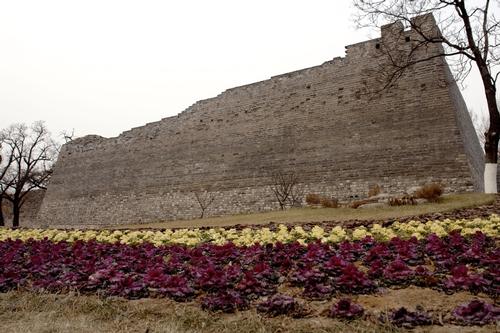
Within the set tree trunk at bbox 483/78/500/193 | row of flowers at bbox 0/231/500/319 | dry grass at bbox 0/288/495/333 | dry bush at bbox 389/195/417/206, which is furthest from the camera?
tree trunk at bbox 483/78/500/193

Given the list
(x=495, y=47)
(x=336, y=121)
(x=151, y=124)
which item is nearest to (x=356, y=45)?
(x=336, y=121)

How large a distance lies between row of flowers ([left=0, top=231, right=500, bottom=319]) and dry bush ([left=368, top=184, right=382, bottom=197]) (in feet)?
31.6

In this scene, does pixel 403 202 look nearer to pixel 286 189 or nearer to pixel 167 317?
pixel 286 189

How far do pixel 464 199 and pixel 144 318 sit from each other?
10.7m

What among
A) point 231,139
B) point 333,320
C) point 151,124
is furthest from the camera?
point 151,124

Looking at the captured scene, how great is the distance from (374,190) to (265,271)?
11890 mm

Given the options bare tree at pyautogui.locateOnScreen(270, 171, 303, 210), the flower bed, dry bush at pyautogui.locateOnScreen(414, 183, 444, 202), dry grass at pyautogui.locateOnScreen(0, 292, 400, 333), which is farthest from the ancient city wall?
dry grass at pyautogui.locateOnScreen(0, 292, 400, 333)

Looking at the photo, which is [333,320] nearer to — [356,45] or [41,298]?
[41,298]

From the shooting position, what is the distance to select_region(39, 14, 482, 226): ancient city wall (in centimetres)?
1505

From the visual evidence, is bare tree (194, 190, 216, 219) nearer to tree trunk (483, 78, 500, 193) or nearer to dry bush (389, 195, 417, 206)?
dry bush (389, 195, 417, 206)

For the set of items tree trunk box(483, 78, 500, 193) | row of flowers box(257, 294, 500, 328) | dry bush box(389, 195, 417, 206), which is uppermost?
tree trunk box(483, 78, 500, 193)

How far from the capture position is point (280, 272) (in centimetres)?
424

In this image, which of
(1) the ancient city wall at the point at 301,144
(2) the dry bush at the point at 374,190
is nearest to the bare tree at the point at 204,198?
(1) the ancient city wall at the point at 301,144

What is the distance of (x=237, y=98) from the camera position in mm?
21172
